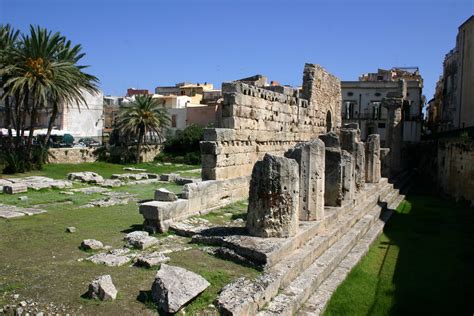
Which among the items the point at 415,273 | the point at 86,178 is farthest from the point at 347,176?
the point at 86,178

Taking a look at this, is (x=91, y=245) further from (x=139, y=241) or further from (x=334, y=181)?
(x=334, y=181)

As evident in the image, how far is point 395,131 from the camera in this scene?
30.8 m

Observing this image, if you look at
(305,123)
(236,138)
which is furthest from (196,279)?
(305,123)

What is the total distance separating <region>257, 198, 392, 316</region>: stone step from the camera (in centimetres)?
600

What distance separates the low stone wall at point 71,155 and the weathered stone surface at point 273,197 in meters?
22.7

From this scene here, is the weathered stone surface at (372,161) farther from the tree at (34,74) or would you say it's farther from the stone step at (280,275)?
the tree at (34,74)

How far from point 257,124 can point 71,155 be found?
1893 centimetres

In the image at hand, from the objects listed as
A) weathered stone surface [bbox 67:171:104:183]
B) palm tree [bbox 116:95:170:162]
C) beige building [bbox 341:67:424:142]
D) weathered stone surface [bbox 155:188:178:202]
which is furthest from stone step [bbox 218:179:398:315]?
beige building [bbox 341:67:424:142]

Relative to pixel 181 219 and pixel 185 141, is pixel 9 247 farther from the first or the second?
pixel 185 141

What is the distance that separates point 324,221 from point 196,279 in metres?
4.52

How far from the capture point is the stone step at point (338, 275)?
21.3ft

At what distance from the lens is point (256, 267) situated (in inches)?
267

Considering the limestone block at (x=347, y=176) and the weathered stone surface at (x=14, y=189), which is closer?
the limestone block at (x=347, y=176)

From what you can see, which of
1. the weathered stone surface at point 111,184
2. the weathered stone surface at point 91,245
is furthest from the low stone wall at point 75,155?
the weathered stone surface at point 91,245
